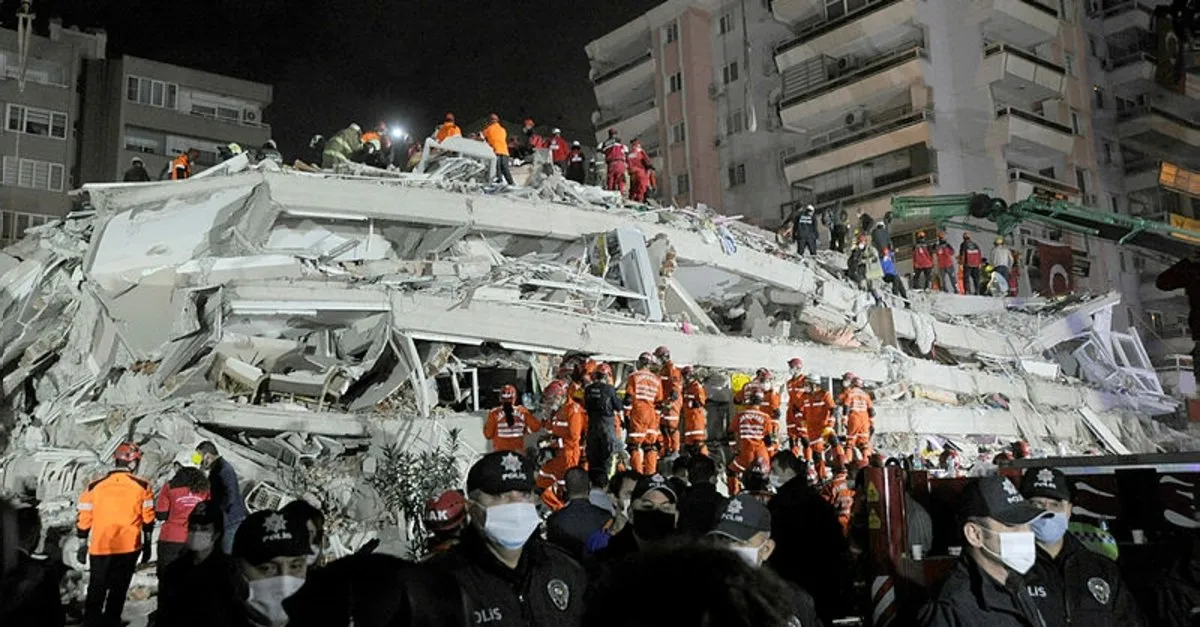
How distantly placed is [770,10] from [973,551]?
4299cm

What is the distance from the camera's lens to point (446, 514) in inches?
176

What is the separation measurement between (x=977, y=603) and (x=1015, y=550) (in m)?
0.31

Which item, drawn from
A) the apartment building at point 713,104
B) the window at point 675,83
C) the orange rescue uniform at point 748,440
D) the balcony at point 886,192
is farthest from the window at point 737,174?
the orange rescue uniform at point 748,440

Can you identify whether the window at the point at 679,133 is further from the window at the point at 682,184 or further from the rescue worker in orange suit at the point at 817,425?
the rescue worker in orange suit at the point at 817,425

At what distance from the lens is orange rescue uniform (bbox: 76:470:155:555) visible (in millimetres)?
7289

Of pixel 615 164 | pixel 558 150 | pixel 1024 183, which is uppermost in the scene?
pixel 1024 183

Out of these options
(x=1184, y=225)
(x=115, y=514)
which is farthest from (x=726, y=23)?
(x=115, y=514)

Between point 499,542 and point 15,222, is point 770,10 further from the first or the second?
point 499,542

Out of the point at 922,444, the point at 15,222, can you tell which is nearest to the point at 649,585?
the point at 922,444

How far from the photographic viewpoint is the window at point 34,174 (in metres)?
37.1

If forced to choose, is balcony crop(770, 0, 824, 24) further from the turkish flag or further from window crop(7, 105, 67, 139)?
window crop(7, 105, 67, 139)

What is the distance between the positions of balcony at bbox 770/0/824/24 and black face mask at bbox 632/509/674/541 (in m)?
38.8

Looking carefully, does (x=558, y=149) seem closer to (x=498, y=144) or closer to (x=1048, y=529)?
(x=498, y=144)

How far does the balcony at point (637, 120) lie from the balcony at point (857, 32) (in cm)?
826
